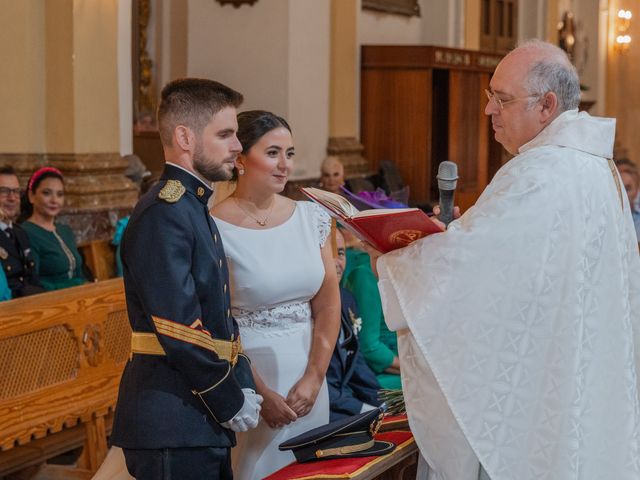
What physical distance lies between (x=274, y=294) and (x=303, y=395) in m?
0.36

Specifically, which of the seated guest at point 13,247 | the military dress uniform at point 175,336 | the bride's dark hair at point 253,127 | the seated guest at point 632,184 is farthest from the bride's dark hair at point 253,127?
the seated guest at point 632,184

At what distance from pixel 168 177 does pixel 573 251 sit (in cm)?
118

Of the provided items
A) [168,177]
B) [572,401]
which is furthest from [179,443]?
[572,401]

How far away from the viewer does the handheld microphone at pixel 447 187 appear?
3102 millimetres

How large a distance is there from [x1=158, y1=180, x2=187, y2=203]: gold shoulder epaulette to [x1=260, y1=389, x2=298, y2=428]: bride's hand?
2.84ft

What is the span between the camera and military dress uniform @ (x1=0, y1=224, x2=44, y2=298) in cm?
600

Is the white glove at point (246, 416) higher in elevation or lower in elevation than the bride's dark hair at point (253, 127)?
lower

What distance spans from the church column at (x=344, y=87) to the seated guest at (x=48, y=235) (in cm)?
496

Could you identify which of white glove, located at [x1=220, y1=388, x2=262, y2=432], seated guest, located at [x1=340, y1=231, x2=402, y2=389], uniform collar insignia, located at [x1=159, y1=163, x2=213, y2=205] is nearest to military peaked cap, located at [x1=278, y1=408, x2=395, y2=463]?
white glove, located at [x1=220, y1=388, x2=262, y2=432]

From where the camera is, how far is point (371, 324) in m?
5.12

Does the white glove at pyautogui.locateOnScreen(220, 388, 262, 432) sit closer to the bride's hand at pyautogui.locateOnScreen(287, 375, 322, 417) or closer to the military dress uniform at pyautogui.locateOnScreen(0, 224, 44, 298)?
the bride's hand at pyautogui.locateOnScreen(287, 375, 322, 417)

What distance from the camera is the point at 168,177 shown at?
314 cm

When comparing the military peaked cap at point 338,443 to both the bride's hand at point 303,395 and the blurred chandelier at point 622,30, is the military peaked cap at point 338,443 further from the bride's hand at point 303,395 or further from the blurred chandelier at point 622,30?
the blurred chandelier at point 622,30

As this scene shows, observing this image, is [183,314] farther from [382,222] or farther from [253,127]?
[253,127]
